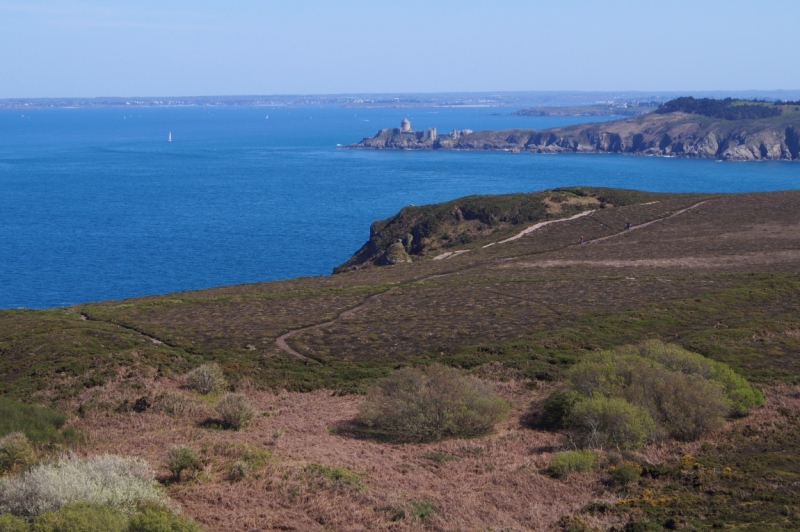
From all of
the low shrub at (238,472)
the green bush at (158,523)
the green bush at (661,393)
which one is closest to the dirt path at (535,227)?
the green bush at (661,393)

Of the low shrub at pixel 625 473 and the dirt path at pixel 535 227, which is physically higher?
the low shrub at pixel 625 473

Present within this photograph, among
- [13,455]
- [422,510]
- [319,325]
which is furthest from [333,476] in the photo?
[319,325]

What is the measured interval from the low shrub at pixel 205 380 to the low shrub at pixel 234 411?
9.03ft

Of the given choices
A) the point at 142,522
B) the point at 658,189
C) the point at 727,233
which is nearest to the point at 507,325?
the point at 142,522

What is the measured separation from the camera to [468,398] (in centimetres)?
1809

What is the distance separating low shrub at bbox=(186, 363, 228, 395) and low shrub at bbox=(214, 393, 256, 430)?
9.03 feet

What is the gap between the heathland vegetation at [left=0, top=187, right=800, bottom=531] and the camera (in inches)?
501

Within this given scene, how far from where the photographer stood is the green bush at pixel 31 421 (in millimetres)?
15039

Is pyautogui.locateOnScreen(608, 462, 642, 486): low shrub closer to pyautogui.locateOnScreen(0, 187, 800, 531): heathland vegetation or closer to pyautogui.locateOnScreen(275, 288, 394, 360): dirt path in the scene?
pyautogui.locateOnScreen(0, 187, 800, 531): heathland vegetation

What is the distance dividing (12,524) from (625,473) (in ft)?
34.4

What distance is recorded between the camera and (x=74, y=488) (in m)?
11.3

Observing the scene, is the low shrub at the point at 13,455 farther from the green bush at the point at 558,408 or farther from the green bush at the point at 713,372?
the green bush at the point at 713,372

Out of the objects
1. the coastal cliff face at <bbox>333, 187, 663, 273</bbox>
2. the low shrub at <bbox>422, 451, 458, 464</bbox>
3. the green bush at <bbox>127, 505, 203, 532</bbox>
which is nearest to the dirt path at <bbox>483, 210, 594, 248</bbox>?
the coastal cliff face at <bbox>333, 187, 663, 273</bbox>

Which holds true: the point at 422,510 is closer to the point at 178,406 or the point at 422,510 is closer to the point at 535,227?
the point at 178,406
